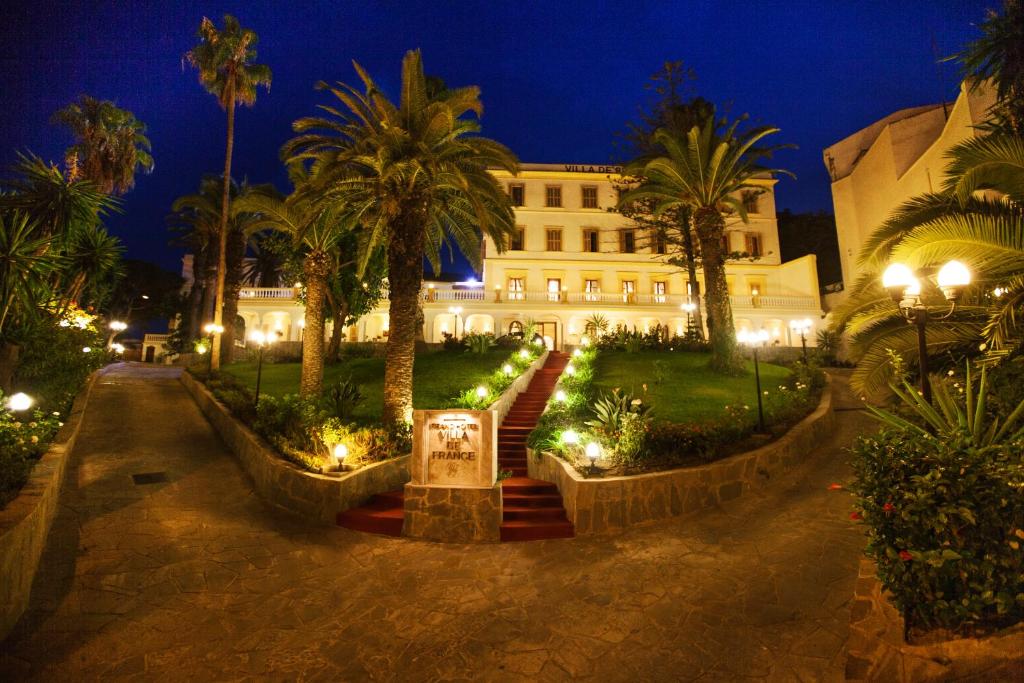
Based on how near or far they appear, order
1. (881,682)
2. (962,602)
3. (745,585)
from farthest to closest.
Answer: (745,585), (881,682), (962,602)

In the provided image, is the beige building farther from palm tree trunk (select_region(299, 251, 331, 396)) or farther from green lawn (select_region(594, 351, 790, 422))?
palm tree trunk (select_region(299, 251, 331, 396))

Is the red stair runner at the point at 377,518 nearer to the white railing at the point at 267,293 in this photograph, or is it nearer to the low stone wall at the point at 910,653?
the low stone wall at the point at 910,653

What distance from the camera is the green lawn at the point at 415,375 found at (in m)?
15.2

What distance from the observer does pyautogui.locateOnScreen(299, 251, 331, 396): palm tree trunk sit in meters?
14.8

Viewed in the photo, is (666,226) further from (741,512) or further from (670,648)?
(670,648)

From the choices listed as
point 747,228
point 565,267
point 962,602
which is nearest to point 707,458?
point 962,602

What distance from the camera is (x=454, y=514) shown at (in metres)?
7.78

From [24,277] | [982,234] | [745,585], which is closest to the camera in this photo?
[745,585]

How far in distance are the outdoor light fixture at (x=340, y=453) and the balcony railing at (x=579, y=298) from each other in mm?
23207

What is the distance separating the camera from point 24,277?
9.16m

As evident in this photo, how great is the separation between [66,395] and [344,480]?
1123 centimetres

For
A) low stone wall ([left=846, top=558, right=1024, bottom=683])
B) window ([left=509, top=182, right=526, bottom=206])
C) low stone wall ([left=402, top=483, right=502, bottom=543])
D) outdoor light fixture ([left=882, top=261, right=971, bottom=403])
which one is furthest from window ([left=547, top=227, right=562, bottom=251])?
low stone wall ([left=846, top=558, right=1024, bottom=683])

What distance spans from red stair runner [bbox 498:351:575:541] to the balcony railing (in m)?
19.2

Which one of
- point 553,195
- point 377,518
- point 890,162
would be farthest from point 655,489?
point 553,195
